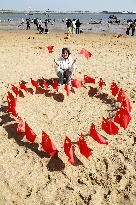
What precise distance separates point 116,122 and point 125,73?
176 inches

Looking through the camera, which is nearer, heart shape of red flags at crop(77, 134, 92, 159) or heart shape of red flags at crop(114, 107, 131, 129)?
heart shape of red flags at crop(77, 134, 92, 159)

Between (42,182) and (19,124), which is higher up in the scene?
(19,124)

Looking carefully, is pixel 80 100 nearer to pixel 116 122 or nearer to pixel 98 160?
pixel 116 122

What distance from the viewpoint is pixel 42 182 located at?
18.7 feet

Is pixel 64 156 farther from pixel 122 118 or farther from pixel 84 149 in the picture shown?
pixel 122 118

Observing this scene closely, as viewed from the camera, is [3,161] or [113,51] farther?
[113,51]

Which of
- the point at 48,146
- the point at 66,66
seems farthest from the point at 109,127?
the point at 66,66

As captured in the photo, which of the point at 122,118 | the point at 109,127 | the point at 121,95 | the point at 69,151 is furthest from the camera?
the point at 121,95

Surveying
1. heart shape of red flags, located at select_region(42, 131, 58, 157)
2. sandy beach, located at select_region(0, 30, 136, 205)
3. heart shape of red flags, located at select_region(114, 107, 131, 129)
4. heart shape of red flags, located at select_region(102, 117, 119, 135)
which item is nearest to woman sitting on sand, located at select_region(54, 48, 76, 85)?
sandy beach, located at select_region(0, 30, 136, 205)

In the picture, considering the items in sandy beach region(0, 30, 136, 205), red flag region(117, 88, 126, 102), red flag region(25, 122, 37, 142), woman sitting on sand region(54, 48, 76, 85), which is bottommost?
sandy beach region(0, 30, 136, 205)

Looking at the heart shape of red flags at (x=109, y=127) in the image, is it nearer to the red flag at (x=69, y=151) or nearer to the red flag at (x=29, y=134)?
the red flag at (x=69, y=151)

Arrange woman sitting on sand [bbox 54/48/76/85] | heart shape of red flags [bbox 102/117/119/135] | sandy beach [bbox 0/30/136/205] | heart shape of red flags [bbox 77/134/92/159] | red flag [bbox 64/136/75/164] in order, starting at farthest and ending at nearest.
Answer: woman sitting on sand [bbox 54/48/76/85] → heart shape of red flags [bbox 102/117/119/135] → heart shape of red flags [bbox 77/134/92/159] → red flag [bbox 64/136/75/164] → sandy beach [bbox 0/30/136/205]

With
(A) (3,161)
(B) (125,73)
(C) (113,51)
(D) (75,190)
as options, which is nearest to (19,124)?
(A) (3,161)

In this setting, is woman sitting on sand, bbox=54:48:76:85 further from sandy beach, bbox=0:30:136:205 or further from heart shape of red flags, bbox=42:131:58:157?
heart shape of red flags, bbox=42:131:58:157
